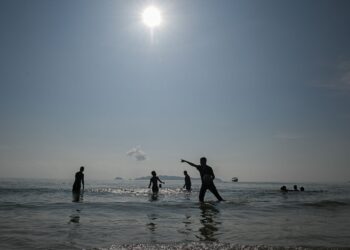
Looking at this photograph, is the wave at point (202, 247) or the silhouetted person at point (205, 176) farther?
the silhouetted person at point (205, 176)

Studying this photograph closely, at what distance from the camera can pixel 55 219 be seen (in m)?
9.40

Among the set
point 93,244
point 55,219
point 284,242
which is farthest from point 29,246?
point 284,242

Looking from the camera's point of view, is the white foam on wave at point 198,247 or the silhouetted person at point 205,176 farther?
the silhouetted person at point 205,176

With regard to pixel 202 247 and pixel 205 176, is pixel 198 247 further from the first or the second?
pixel 205 176

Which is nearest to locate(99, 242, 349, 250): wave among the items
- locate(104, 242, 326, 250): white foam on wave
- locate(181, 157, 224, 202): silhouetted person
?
locate(104, 242, 326, 250): white foam on wave

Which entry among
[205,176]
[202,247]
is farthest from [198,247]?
[205,176]

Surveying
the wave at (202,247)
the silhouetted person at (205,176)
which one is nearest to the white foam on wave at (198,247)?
the wave at (202,247)

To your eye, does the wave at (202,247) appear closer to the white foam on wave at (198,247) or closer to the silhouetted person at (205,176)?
the white foam on wave at (198,247)

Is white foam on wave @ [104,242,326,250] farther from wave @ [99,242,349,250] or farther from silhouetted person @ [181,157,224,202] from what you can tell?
silhouetted person @ [181,157,224,202]

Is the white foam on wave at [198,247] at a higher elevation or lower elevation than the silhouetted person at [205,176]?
lower

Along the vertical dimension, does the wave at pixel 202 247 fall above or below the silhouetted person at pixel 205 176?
below

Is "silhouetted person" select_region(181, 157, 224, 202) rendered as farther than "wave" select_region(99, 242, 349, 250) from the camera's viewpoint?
Yes

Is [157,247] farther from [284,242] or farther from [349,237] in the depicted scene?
[349,237]

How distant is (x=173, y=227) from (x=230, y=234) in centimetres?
164
